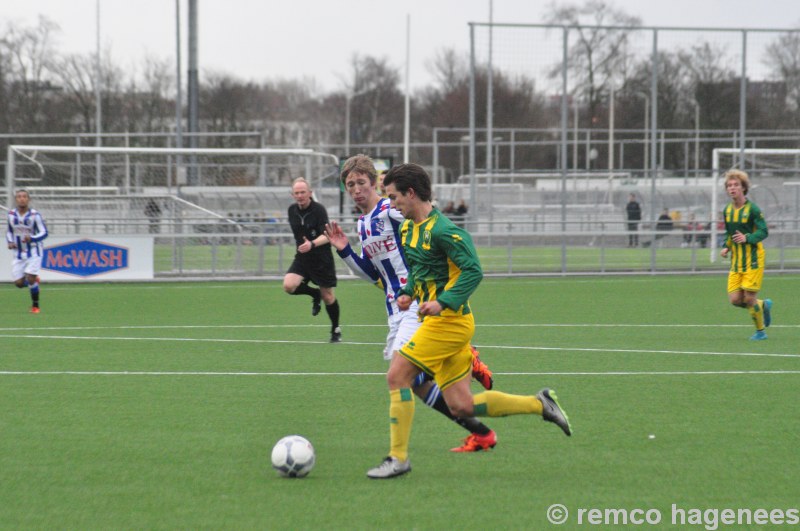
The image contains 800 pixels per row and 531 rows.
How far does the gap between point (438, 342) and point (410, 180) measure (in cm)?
95

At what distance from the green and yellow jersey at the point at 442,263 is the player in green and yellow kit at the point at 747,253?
7608 mm

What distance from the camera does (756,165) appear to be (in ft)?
105

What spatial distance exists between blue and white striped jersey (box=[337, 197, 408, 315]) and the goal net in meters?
19.0

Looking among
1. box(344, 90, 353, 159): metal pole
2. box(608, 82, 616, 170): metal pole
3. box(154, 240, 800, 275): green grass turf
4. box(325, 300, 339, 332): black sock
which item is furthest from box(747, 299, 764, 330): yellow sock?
box(344, 90, 353, 159): metal pole

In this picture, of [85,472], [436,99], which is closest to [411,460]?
[85,472]

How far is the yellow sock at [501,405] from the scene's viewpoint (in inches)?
270

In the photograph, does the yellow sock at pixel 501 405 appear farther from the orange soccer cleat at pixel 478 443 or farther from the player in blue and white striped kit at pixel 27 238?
the player in blue and white striped kit at pixel 27 238

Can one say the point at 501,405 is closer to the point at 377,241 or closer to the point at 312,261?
the point at 377,241

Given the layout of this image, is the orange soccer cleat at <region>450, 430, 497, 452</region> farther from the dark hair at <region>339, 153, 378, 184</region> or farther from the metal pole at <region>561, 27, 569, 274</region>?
the metal pole at <region>561, 27, 569, 274</region>

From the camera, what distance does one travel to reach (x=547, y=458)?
699 centimetres

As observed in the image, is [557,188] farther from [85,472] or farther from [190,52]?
[85,472]

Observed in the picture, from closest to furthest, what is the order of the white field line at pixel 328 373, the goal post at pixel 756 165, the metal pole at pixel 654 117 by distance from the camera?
the white field line at pixel 328 373, the metal pole at pixel 654 117, the goal post at pixel 756 165

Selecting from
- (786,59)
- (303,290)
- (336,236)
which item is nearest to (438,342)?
(336,236)

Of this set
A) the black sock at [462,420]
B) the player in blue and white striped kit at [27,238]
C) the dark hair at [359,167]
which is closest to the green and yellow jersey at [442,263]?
the black sock at [462,420]
